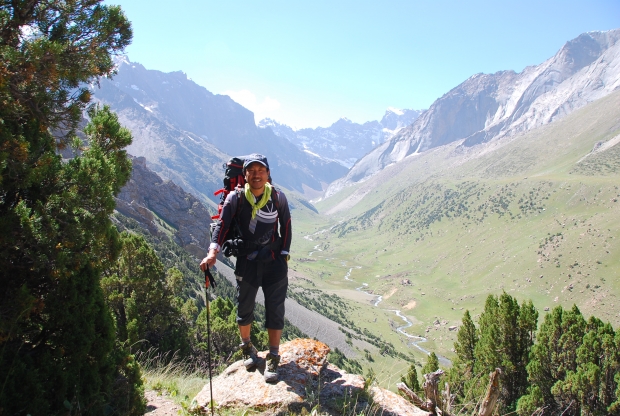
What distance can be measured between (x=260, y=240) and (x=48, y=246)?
2667 millimetres

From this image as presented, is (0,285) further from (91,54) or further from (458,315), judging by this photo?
(458,315)

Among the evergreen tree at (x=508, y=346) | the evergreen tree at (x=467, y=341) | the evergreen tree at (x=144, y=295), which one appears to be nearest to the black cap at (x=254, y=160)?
the evergreen tree at (x=144, y=295)

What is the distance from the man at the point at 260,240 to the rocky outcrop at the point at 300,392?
1.00 feet

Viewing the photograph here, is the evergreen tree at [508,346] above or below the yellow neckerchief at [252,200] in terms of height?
below

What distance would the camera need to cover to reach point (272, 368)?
5754 millimetres

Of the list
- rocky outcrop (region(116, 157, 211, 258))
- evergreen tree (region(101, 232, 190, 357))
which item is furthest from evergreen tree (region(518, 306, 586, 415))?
rocky outcrop (region(116, 157, 211, 258))

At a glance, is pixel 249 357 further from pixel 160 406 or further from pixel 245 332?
pixel 160 406

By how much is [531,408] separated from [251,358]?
13047mm

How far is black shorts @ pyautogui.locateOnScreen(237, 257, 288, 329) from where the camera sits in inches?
226

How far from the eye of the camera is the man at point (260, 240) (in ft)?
18.2

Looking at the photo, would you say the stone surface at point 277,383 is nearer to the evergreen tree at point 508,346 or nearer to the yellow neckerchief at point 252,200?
the yellow neckerchief at point 252,200

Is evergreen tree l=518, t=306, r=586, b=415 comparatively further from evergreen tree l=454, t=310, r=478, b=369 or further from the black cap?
the black cap

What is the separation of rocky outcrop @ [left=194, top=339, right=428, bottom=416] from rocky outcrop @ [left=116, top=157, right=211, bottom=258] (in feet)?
317

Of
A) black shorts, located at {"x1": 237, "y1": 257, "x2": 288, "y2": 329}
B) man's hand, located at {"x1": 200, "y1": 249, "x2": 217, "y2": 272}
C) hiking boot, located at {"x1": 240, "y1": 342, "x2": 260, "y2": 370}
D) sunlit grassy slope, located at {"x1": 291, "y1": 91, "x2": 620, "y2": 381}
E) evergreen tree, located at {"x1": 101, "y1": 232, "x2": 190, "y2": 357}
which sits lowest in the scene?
sunlit grassy slope, located at {"x1": 291, "y1": 91, "x2": 620, "y2": 381}
